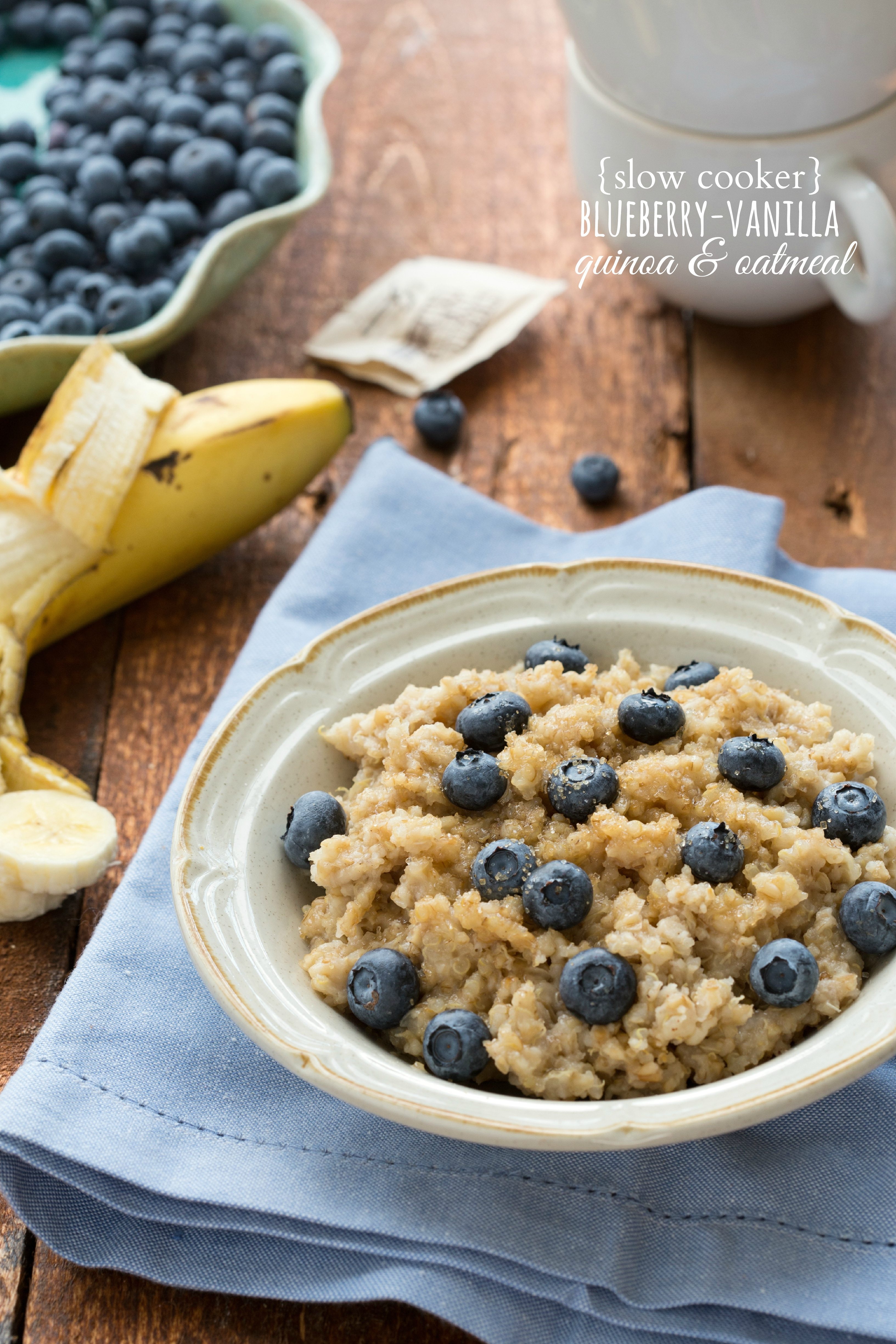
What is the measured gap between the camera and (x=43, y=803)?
177cm

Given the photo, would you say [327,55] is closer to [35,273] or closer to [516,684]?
[35,273]

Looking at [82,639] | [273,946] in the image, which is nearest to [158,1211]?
[273,946]

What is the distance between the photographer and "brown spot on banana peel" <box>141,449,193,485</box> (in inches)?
83.1

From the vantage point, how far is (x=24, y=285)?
7.95 ft

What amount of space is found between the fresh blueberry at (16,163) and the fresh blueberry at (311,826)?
1.87 m

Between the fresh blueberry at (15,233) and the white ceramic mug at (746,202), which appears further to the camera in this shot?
the fresh blueberry at (15,233)

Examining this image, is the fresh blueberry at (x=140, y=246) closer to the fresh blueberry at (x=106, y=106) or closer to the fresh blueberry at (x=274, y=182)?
the fresh blueberry at (x=274, y=182)

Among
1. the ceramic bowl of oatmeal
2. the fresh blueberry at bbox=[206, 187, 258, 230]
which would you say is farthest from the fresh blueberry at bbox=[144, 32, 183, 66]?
the ceramic bowl of oatmeal

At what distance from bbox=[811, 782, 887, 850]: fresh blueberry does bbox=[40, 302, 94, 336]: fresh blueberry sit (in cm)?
168

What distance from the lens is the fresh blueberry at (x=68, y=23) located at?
299cm

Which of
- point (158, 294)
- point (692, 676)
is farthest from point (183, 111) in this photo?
point (692, 676)

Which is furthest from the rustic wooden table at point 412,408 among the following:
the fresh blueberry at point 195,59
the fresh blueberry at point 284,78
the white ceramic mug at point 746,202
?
the fresh blueberry at point 195,59

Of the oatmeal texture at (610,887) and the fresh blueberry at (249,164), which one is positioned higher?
the fresh blueberry at (249,164)

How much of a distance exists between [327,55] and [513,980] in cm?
239
